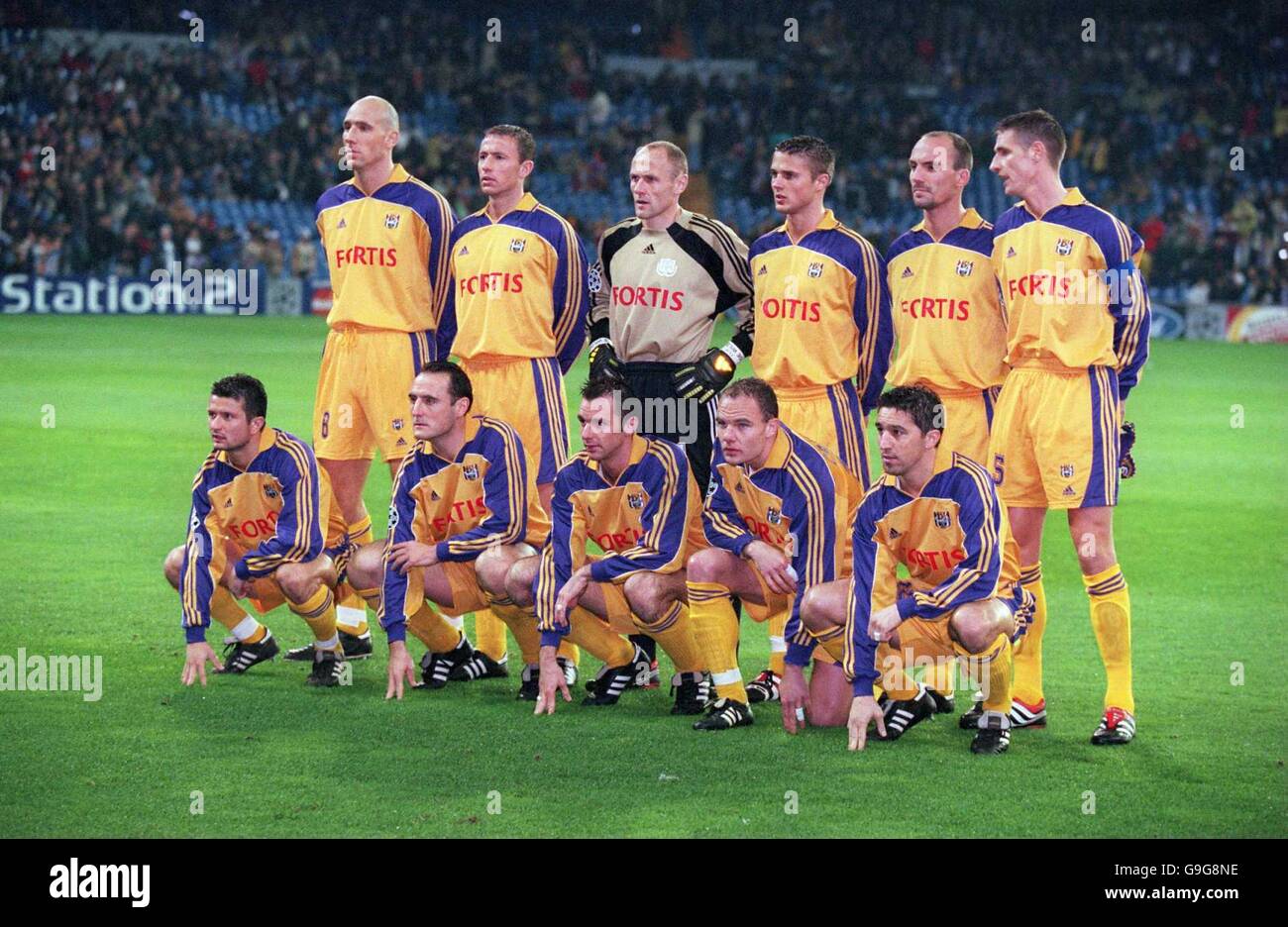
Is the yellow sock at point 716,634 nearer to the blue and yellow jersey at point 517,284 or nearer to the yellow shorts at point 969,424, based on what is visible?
the yellow shorts at point 969,424

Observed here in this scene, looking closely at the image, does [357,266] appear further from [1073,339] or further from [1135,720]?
[1135,720]

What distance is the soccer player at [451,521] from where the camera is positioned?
22.1 feet

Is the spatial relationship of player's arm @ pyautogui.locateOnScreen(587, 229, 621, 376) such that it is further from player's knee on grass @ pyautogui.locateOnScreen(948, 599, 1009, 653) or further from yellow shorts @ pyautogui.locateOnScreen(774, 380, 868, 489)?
player's knee on grass @ pyautogui.locateOnScreen(948, 599, 1009, 653)

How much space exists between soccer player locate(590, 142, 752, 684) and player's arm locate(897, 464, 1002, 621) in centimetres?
149

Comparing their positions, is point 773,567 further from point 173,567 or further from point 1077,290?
point 173,567

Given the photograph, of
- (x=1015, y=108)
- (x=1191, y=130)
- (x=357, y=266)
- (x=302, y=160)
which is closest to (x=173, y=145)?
(x=302, y=160)

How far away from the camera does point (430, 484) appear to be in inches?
274

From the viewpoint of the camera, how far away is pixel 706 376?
7027 millimetres

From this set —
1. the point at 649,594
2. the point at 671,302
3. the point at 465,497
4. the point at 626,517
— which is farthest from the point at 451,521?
the point at 671,302

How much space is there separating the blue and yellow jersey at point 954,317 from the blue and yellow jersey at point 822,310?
28cm

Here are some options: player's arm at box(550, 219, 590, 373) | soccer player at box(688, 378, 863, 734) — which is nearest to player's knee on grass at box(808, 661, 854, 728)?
soccer player at box(688, 378, 863, 734)

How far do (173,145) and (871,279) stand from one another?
2496 cm

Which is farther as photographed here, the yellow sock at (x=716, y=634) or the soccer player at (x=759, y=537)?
the yellow sock at (x=716, y=634)

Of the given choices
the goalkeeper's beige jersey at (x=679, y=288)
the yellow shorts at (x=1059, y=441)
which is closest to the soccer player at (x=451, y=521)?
the goalkeeper's beige jersey at (x=679, y=288)
